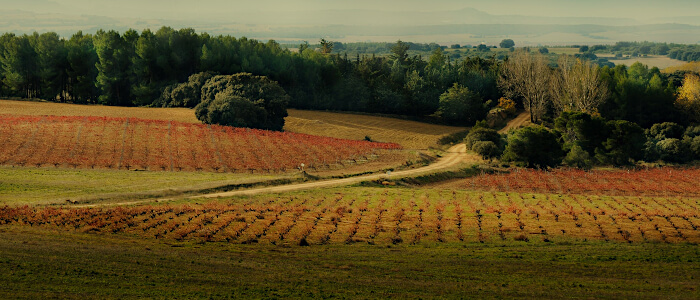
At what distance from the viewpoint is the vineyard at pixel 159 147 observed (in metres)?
55.7

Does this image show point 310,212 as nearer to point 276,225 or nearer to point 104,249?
point 276,225

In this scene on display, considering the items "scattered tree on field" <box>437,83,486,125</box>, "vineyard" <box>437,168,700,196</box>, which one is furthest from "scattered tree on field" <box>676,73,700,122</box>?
"vineyard" <box>437,168,700,196</box>

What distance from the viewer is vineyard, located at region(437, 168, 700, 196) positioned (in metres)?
51.8

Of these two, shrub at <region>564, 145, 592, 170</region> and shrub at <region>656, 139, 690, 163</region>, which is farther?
shrub at <region>656, 139, 690, 163</region>

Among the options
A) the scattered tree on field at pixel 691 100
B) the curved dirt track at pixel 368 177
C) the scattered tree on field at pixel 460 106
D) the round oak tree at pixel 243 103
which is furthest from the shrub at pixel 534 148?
the scattered tree on field at pixel 691 100

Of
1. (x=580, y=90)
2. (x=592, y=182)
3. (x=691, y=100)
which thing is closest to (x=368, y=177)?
(x=592, y=182)

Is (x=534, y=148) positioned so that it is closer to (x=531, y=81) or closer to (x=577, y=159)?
(x=577, y=159)

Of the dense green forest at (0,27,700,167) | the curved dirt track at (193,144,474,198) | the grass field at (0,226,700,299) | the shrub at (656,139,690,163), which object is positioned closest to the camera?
the grass field at (0,226,700,299)

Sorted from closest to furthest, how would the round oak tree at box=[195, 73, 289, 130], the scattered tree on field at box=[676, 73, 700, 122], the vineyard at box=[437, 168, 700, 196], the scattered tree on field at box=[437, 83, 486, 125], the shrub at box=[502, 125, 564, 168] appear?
1. the vineyard at box=[437, 168, 700, 196]
2. the shrub at box=[502, 125, 564, 168]
3. the round oak tree at box=[195, 73, 289, 130]
4. the scattered tree on field at box=[676, 73, 700, 122]
5. the scattered tree on field at box=[437, 83, 486, 125]

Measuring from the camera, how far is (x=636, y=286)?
25.8m

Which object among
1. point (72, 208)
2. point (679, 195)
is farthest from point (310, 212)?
point (679, 195)

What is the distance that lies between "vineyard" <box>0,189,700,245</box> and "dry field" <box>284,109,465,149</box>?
1562 inches

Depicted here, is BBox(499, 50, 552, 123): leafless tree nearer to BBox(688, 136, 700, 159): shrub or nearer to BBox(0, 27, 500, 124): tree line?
BBox(0, 27, 500, 124): tree line

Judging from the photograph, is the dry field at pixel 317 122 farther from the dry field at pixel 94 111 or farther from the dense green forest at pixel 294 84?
the dense green forest at pixel 294 84
